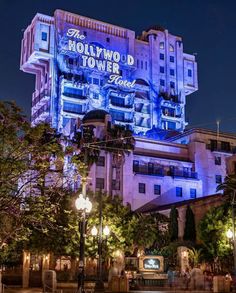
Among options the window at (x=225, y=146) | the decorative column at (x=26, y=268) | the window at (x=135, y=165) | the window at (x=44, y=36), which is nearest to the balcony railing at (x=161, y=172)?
the window at (x=135, y=165)

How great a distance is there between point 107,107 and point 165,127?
56.6 feet

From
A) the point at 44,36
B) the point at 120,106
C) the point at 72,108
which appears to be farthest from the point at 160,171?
the point at 44,36

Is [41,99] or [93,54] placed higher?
[93,54]

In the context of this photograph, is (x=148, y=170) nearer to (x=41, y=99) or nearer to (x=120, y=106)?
(x=120, y=106)

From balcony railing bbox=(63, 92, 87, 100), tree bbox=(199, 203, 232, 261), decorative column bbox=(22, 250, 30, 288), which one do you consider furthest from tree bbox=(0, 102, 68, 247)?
Result: balcony railing bbox=(63, 92, 87, 100)

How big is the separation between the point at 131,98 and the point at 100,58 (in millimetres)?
11485

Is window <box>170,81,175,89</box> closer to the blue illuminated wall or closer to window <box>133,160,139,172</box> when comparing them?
the blue illuminated wall

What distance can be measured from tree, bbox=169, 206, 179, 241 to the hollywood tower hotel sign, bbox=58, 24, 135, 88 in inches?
2129

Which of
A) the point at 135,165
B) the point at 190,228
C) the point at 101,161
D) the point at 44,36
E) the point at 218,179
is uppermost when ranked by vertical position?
the point at 44,36

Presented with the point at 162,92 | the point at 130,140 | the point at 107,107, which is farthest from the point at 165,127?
the point at 130,140

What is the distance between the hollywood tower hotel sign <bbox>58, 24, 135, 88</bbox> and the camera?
10900cm

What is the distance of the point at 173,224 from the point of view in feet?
210

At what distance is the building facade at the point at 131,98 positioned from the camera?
80.4 metres

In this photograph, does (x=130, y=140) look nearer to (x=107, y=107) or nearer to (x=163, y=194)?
(x=163, y=194)
